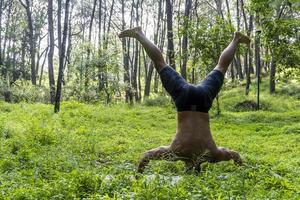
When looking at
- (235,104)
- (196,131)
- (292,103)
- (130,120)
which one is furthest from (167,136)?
(292,103)

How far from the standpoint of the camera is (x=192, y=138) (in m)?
6.52

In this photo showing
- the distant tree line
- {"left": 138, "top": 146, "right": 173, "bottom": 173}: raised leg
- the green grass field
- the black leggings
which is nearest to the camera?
the green grass field

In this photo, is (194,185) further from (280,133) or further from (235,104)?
(235,104)

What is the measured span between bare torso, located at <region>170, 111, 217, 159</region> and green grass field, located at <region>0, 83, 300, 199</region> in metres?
0.42

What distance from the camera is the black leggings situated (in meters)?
6.68

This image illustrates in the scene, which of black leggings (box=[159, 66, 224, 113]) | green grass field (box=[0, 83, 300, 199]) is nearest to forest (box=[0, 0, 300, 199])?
green grass field (box=[0, 83, 300, 199])

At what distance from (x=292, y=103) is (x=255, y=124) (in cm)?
828

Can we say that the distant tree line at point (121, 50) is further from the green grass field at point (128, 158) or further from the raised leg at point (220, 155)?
the raised leg at point (220, 155)

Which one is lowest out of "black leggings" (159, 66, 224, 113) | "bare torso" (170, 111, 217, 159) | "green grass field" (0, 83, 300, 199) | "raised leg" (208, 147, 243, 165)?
"green grass field" (0, 83, 300, 199)

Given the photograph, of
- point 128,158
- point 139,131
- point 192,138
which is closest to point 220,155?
point 192,138

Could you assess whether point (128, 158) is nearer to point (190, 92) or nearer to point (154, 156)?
point (154, 156)

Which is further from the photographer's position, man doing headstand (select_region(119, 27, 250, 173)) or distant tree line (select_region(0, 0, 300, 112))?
distant tree line (select_region(0, 0, 300, 112))

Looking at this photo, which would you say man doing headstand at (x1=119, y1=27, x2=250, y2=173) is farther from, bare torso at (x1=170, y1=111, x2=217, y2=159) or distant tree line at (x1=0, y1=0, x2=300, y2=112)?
distant tree line at (x1=0, y1=0, x2=300, y2=112)

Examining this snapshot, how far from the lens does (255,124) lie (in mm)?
15297
